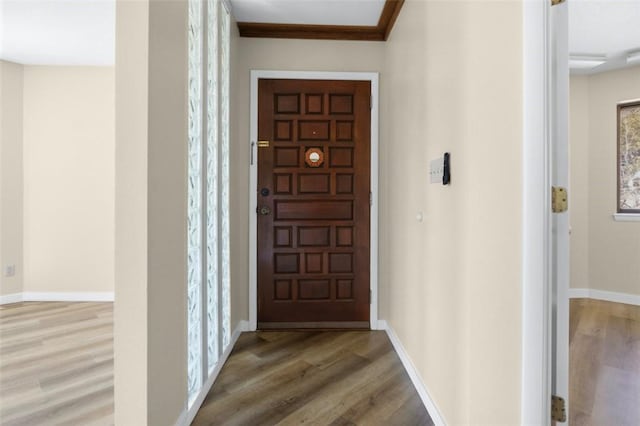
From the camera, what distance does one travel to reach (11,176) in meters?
3.55

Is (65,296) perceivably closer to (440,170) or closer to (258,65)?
(258,65)

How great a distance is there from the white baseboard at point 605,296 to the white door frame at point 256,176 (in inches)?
98.5

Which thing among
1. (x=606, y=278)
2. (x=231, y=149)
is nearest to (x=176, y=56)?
(x=231, y=149)

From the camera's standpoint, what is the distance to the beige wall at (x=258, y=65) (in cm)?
279

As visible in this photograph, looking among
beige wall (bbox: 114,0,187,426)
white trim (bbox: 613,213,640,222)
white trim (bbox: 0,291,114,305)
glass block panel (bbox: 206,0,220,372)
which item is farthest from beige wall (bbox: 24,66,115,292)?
white trim (bbox: 613,213,640,222)

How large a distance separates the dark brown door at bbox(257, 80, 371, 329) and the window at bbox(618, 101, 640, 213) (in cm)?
286

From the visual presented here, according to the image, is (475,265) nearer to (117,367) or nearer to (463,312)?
(463,312)

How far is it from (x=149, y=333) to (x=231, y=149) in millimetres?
1601

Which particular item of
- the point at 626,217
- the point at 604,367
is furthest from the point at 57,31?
the point at 626,217

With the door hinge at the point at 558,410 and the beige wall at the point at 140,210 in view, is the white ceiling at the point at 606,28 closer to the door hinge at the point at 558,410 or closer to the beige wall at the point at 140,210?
the door hinge at the point at 558,410

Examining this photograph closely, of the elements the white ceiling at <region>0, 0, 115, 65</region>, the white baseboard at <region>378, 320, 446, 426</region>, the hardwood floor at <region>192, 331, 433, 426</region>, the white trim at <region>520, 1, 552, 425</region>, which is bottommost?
the hardwood floor at <region>192, 331, 433, 426</region>

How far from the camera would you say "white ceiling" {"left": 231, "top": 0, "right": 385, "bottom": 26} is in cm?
246

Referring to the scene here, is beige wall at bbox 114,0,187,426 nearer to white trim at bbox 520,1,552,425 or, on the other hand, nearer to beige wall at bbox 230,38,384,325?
white trim at bbox 520,1,552,425

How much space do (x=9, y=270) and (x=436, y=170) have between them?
4351mm
